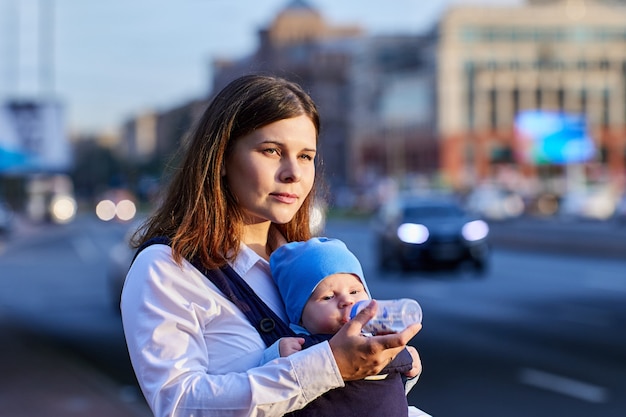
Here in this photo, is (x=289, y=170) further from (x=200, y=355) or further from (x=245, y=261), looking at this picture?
(x=200, y=355)

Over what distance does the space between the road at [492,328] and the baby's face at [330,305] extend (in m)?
6.80

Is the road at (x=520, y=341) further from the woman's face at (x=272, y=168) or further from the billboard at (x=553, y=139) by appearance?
the billboard at (x=553, y=139)

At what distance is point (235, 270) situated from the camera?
253 centimetres

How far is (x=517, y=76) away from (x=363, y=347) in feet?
359

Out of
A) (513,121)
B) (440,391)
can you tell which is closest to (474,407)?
(440,391)

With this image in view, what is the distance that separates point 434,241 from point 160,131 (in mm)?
173468

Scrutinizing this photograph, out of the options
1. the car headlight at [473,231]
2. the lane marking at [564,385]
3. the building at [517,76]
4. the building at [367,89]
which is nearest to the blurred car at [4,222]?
→ the car headlight at [473,231]

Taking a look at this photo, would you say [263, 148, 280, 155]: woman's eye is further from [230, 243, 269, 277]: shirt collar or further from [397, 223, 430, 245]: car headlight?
[397, 223, 430, 245]: car headlight

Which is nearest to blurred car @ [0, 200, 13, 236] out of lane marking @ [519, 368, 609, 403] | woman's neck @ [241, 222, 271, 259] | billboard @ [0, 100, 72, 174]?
billboard @ [0, 100, 72, 174]

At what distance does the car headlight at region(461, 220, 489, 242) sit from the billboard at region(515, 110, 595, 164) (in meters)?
60.1

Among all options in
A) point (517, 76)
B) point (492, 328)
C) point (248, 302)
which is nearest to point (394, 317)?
point (248, 302)

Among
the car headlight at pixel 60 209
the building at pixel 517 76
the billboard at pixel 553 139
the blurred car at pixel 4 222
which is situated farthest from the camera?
the building at pixel 517 76

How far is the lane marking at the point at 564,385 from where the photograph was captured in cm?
991

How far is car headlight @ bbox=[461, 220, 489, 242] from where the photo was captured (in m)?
24.9
